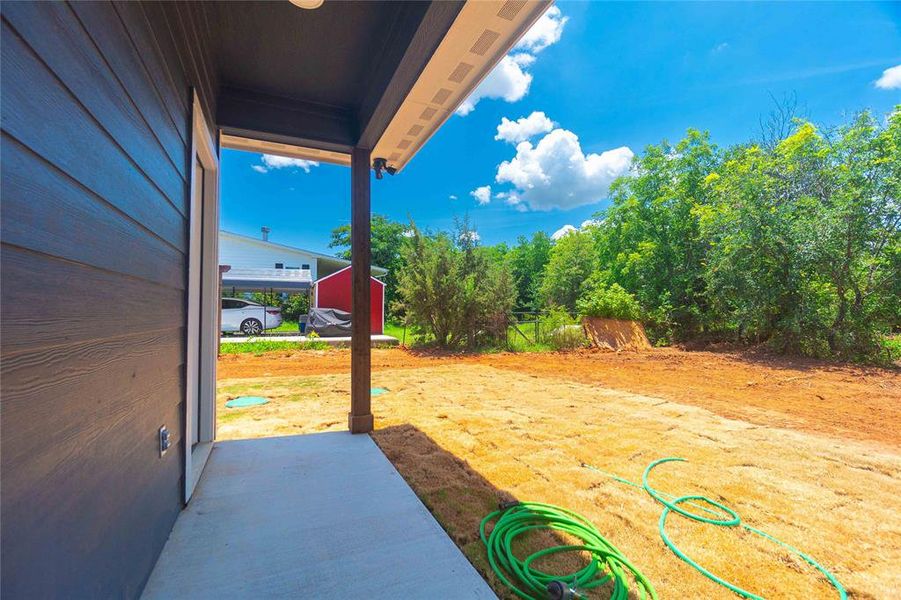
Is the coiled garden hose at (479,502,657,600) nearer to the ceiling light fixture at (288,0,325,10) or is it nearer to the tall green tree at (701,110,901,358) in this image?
the ceiling light fixture at (288,0,325,10)

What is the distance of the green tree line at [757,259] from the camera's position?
21.5 ft

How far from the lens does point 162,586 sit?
1288 millimetres

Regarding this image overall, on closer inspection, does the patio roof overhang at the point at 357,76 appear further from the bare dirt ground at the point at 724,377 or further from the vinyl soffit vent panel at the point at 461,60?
the bare dirt ground at the point at 724,377

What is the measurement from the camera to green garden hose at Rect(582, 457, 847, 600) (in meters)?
1.42

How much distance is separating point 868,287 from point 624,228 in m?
8.35

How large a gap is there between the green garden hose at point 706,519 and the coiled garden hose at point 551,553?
0.29 metres

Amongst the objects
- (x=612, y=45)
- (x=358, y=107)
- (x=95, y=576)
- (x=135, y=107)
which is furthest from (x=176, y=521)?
(x=612, y=45)

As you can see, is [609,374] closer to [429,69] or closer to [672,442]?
[672,442]

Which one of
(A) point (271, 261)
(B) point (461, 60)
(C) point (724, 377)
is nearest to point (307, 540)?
(B) point (461, 60)

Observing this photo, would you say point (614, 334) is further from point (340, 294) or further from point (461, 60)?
point (340, 294)

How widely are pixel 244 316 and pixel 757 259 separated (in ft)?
45.2

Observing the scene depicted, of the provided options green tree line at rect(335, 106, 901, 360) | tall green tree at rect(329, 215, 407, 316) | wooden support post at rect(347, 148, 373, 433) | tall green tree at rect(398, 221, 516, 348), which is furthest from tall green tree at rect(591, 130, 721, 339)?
tall green tree at rect(329, 215, 407, 316)

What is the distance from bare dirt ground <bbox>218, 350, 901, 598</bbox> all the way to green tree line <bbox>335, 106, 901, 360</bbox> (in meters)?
1.66

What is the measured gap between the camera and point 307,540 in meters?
1.59
